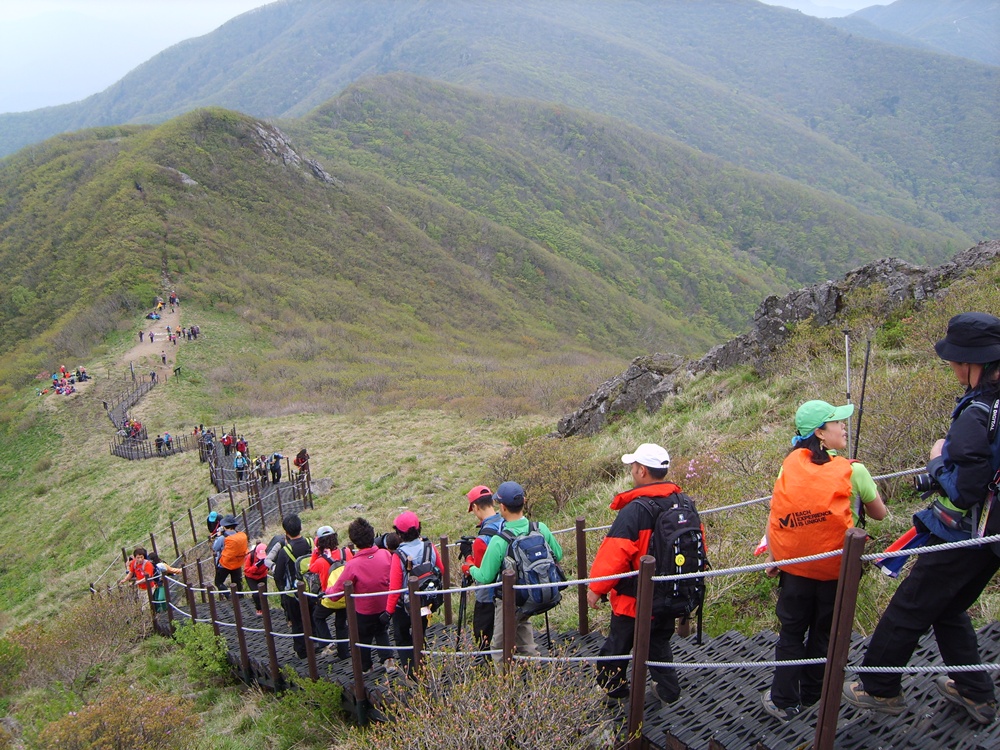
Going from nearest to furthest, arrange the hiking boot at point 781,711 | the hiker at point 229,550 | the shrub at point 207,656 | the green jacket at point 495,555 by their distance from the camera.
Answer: the hiking boot at point 781,711 < the green jacket at point 495,555 < the shrub at point 207,656 < the hiker at point 229,550

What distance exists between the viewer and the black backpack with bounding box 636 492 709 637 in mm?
3273

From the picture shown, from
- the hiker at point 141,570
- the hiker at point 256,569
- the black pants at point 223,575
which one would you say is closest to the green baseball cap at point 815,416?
the hiker at point 256,569

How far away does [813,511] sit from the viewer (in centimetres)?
289

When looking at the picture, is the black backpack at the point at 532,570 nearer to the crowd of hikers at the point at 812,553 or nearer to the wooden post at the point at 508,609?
the crowd of hikers at the point at 812,553

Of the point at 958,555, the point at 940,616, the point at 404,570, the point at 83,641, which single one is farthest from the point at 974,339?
the point at 83,641

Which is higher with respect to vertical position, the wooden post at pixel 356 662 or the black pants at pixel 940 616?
the black pants at pixel 940 616

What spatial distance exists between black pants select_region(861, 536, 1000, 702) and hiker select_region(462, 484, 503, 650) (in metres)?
2.18

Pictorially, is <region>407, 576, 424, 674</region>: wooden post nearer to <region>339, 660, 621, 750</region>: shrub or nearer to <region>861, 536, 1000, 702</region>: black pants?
<region>339, 660, 621, 750</region>: shrub

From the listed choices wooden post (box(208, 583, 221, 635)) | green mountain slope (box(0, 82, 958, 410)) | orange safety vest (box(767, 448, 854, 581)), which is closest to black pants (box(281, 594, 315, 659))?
wooden post (box(208, 583, 221, 635))

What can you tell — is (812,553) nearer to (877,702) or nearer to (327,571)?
(877,702)

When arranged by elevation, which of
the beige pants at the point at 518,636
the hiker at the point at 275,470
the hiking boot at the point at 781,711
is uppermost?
the hiking boot at the point at 781,711

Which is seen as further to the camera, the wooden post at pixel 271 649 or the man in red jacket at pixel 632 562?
the wooden post at pixel 271 649

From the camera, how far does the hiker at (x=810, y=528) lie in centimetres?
288

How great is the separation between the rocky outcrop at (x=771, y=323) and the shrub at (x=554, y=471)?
300 centimetres
